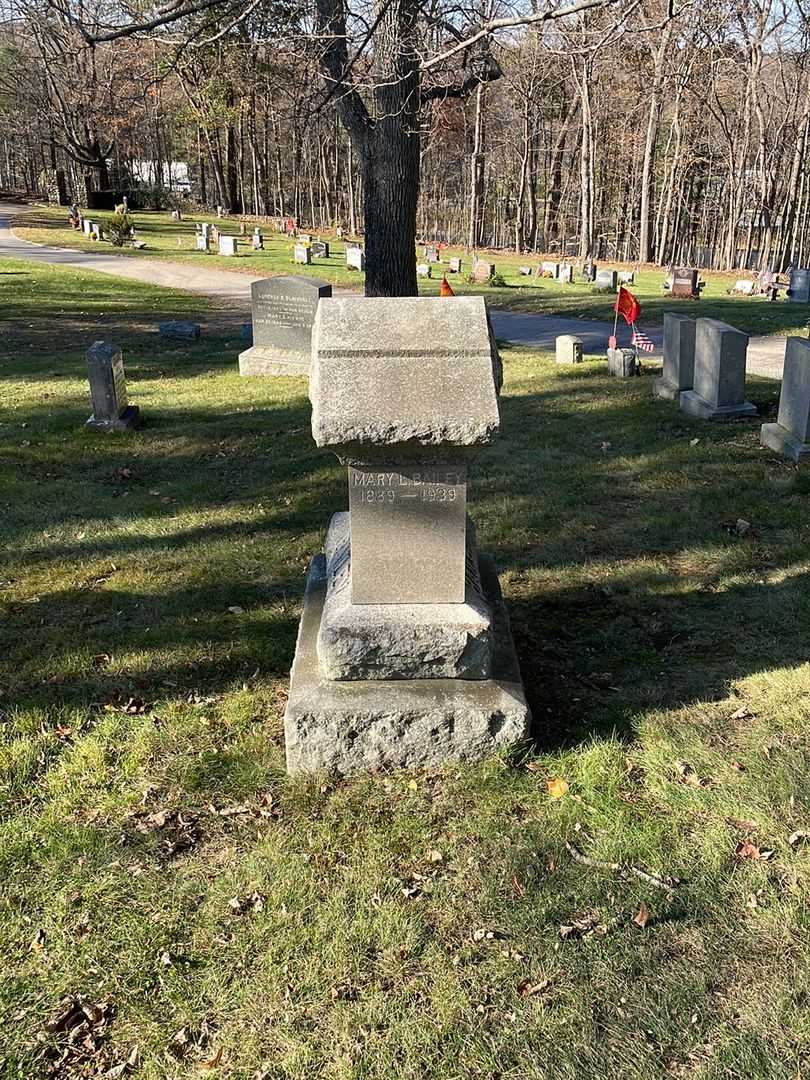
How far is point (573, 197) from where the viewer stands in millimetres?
51562

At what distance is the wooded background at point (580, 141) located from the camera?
1299 inches

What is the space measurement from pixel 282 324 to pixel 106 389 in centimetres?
402

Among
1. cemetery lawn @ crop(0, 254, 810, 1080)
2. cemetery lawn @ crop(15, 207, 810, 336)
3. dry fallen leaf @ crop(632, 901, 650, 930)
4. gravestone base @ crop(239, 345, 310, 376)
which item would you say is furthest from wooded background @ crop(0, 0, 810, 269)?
dry fallen leaf @ crop(632, 901, 650, 930)

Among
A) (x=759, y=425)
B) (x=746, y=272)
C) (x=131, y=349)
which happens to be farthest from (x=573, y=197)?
(x=759, y=425)

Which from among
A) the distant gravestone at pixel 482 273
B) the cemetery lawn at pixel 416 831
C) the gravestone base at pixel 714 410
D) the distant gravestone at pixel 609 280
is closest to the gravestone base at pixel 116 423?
the cemetery lawn at pixel 416 831

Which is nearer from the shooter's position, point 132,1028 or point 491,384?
point 132,1028

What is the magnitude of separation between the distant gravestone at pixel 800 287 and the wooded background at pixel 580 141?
21.9 feet

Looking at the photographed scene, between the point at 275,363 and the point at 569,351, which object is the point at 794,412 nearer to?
the point at 569,351

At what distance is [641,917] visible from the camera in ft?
9.94

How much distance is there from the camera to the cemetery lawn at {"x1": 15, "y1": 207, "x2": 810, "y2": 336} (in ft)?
62.7

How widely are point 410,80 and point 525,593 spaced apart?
7.44 metres

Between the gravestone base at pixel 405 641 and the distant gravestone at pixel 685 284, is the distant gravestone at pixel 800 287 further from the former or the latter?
the gravestone base at pixel 405 641

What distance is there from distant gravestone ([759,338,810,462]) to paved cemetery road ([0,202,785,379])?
4107 millimetres

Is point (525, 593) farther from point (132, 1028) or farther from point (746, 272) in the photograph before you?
point (746, 272)
